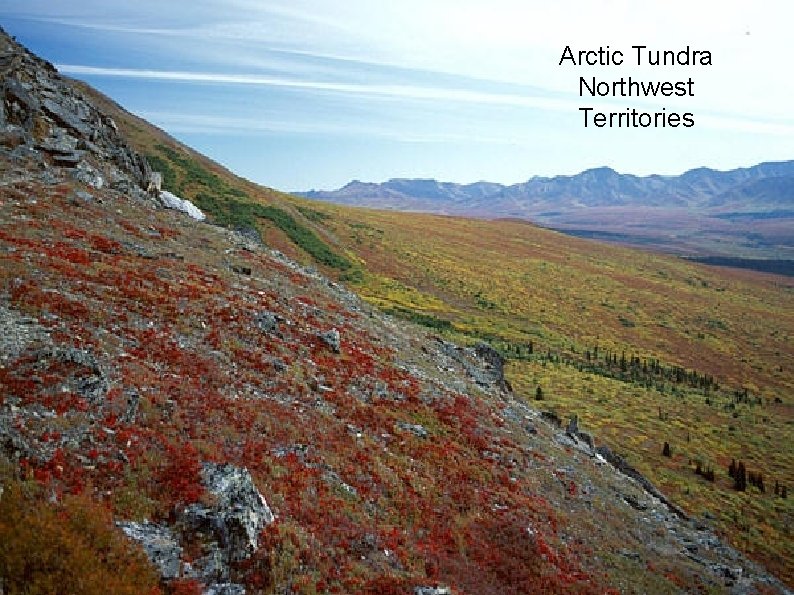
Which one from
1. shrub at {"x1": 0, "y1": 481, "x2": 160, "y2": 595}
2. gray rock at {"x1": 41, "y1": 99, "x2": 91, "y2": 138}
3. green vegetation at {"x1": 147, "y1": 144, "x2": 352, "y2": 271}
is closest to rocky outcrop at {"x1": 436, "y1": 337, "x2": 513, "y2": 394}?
shrub at {"x1": 0, "y1": 481, "x2": 160, "y2": 595}

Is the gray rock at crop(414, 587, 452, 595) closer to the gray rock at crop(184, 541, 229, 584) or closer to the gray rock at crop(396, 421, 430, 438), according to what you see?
the gray rock at crop(184, 541, 229, 584)

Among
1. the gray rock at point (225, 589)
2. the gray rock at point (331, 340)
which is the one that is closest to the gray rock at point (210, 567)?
the gray rock at point (225, 589)

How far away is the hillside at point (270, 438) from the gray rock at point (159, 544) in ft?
0.16

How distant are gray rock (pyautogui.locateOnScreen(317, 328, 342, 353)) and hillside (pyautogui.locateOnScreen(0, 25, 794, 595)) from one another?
0.15m

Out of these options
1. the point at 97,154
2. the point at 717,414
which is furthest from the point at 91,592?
the point at 717,414

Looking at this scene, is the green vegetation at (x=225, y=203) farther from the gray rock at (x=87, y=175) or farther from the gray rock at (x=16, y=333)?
the gray rock at (x=16, y=333)

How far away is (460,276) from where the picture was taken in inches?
4651

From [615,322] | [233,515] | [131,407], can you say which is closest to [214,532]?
[233,515]

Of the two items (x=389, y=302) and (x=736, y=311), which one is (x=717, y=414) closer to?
(x=389, y=302)

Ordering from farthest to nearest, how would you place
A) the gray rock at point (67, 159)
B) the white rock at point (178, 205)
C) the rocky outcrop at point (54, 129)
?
the white rock at point (178, 205) < the gray rock at point (67, 159) < the rocky outcrop at point (54, 129)

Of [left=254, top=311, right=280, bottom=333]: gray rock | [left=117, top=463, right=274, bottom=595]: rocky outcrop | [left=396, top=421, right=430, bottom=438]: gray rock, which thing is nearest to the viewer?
[left=117, top=463, right=274, bottom=595]: rocky outcrop

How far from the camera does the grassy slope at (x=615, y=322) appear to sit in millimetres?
47250

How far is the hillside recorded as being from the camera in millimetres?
13516

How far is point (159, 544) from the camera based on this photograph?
12680 mm
